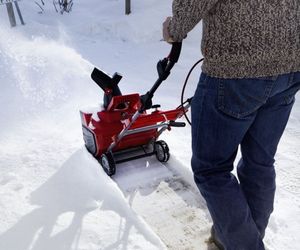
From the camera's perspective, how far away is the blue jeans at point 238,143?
157 centimetres

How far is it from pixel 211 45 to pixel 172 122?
4.87 feet

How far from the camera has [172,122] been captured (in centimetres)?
298

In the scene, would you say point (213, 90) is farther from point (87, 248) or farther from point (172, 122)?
point (172, 122)

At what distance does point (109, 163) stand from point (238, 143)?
59.5 inches

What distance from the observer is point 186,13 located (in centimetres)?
145

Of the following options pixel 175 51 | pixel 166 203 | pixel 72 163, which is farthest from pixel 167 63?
pixel 72 163

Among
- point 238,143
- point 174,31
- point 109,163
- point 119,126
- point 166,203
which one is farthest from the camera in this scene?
point 119,126

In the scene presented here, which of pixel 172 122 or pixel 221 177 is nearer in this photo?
pixel 221 177

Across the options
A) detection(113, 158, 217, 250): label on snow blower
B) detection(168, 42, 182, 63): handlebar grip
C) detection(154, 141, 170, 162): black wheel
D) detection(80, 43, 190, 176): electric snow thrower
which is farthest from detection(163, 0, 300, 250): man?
detection(154, 141, 170, 162): black wheel

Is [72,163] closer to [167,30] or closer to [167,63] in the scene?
[167,63]

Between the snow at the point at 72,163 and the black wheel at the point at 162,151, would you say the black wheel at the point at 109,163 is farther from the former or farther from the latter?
the black wheel at the point at 162,151

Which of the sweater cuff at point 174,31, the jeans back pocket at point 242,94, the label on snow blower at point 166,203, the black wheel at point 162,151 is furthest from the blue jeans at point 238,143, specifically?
the black wheel at point 162,151

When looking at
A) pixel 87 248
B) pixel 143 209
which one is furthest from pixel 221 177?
pixel 143 209

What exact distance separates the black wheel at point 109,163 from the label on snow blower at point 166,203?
3.1 inches
